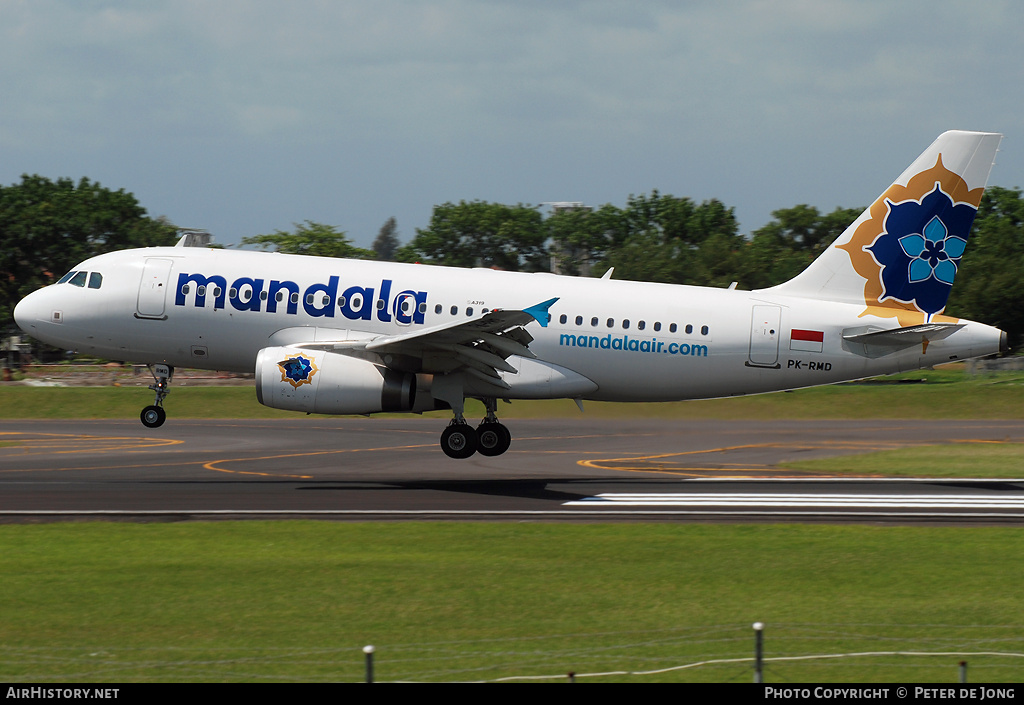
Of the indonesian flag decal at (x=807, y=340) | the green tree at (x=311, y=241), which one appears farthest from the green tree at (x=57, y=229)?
the indonesian flag decal at (x=807, y=340)

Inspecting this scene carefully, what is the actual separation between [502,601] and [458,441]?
46.6ft

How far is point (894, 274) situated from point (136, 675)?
24293 mm

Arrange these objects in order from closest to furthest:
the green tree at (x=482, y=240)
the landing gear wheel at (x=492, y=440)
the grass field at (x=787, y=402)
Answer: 1. the landing gear wheel at (x=492, y=440)
2. the grass field at (x=787, y=402)
3. the green tree at (x=482, y=240)

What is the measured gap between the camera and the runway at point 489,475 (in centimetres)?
2528

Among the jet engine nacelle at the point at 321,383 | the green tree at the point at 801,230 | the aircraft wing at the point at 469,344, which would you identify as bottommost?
the jet engine nacelle at the point at 321,383

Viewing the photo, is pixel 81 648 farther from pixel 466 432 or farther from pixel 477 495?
pixel 466 432

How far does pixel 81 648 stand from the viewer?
44.7ft

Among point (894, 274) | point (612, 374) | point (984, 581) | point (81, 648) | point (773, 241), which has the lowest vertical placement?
point (81, 648)

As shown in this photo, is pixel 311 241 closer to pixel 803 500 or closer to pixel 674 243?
pixel 674 243

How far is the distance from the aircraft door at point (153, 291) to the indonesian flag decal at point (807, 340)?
17.0 m

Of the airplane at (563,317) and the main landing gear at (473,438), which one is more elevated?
the airplane at (563,317)

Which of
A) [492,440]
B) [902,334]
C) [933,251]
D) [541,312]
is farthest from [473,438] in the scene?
[933,251]

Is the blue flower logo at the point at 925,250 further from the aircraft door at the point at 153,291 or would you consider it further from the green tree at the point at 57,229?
the green tree at the point at 57,229
